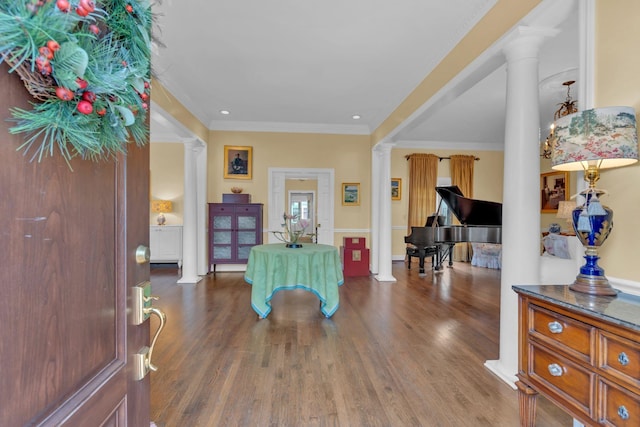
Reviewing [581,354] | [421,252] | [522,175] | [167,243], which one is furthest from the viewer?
[167,243]

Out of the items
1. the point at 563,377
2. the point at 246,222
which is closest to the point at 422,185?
the point at 246,222

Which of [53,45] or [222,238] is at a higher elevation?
[53,45]

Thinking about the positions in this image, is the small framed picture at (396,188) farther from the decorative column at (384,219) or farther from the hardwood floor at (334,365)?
the hardwood floor at (334,365)

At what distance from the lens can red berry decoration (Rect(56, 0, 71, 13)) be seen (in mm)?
446

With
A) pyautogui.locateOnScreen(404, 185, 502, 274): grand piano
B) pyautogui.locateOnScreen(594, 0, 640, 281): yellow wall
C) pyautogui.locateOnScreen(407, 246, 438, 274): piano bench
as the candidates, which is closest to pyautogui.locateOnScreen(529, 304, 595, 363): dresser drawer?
pyautogui.locateOnScreen(594, 0, 640, 281): yellow wall

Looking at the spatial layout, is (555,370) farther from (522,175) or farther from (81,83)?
(81,83)

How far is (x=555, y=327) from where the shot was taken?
56.5 inches

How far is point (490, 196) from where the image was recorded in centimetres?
821

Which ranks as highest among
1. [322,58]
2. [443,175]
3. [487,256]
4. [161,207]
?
[322,58]

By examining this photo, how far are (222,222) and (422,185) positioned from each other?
4919mm

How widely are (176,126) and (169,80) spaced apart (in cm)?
71

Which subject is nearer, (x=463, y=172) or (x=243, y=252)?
(x=243, y=252)

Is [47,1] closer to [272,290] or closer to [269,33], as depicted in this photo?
[269,33]

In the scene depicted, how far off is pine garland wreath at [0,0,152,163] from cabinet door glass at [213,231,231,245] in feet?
17.9
